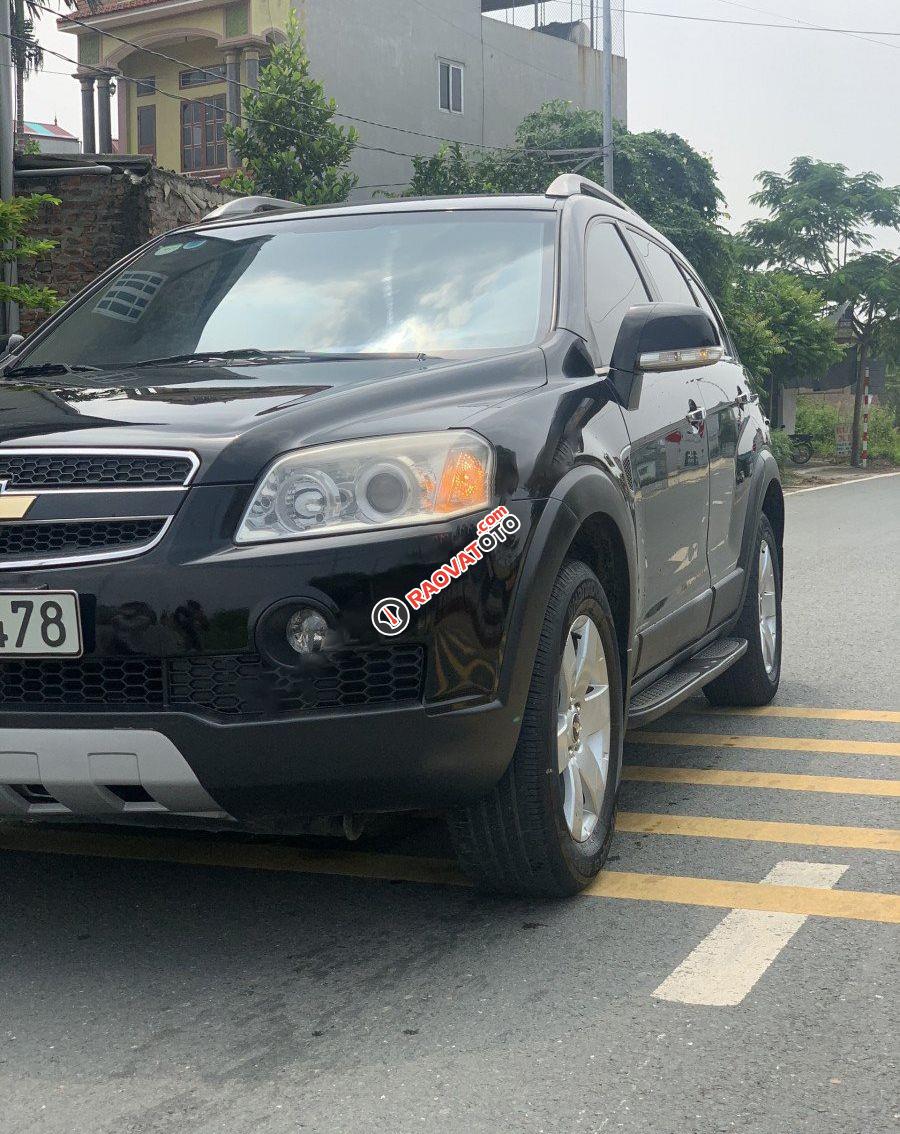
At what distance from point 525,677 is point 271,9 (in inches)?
1394

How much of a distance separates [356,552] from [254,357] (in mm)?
1211

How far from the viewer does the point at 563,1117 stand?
271cm

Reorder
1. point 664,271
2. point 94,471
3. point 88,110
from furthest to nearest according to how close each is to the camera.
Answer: point 88,110
point 664,271
point 94,471

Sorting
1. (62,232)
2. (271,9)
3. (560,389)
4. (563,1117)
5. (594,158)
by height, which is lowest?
(563,1117)

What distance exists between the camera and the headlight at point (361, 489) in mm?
3262

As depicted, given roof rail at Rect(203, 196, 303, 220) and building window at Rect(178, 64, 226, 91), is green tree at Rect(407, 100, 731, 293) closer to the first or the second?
building window at Rect(178, 64, 226, 91)

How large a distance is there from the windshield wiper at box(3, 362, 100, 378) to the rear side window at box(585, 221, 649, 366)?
1.38 m

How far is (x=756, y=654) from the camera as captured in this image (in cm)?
631

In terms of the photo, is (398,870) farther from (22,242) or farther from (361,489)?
(22,242)

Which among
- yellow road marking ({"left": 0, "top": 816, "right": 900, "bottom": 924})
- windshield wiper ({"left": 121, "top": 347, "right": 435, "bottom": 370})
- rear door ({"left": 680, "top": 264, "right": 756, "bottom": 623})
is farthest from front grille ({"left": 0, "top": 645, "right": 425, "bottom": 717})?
rear door ({"left": 680, "top": 264, "right": 756, "bottom": 623})

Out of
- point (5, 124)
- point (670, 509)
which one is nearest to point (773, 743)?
point (670, 509)

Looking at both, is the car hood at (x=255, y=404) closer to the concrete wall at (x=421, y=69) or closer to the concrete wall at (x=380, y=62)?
the concrete wall at (x=380, y=62)

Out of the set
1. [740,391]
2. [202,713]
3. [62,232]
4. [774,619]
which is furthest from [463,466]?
[62,232]

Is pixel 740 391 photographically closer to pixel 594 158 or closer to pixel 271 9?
pixel 594 158
